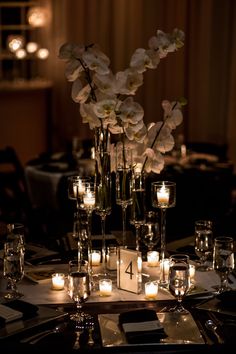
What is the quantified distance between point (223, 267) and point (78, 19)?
6004mm

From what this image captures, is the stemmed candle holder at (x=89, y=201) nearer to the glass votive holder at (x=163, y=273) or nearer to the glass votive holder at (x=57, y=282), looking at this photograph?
the glass votive holder at (x=57, y=282)

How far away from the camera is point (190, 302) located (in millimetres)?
2170

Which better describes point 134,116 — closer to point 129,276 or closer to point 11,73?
point 129,276

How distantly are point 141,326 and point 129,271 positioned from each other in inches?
14.8

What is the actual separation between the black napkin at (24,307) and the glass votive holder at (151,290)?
0.35 metres

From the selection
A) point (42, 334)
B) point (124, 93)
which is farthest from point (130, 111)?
point (42, 334)

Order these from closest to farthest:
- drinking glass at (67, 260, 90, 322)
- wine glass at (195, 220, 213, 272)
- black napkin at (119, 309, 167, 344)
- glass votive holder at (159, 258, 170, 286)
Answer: black napkin at (119, 309, 167, 344)
drinking glass at (67, 260, 90, 322)
glass votive holder at (159, 258, 170, 286)
wine glass at (195, 220, 213, 272)

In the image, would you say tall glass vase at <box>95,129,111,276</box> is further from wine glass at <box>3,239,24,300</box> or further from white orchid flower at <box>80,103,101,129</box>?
wine glass at <box>3,239,24,300</box>

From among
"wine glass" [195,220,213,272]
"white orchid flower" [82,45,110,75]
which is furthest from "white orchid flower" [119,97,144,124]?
"wine glass" [195,220,213,272]

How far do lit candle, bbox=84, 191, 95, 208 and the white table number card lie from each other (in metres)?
0.19

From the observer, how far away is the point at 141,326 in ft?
6.22

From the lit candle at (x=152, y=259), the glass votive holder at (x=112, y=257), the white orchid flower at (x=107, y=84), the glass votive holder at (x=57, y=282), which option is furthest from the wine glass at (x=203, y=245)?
the white orchid flower at (x=107, y=84)

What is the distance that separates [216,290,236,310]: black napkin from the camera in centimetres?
208

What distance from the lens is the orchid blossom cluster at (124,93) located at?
218cm
